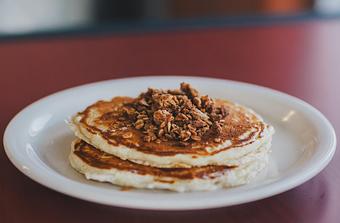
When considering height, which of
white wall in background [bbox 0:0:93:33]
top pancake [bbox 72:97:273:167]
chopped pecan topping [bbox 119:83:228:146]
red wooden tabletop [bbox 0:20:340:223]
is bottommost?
white wall in background [bbox 0:0:93:33]

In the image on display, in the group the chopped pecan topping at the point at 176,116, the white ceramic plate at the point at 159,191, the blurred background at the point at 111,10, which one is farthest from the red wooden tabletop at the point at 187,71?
the blurred background at the point at 111,10

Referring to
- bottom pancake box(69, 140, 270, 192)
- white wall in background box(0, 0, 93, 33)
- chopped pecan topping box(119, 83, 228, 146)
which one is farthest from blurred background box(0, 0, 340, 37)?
bottom pancake box(69, 140, 270, 192)

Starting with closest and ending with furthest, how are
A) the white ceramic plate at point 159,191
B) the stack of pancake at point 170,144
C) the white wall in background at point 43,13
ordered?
1. the white ceramic plate at point 159,191
2. the stack of pancake at point 170,144
3. the white wall in background at point 43,13

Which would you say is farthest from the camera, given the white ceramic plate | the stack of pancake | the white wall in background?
the white wall in background

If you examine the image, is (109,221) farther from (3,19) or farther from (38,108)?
(3,19)

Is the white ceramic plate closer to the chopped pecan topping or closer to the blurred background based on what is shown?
the chopped pecan topping

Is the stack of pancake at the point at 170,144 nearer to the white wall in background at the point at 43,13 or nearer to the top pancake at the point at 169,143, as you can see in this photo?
the top pancake at the point at 169,143

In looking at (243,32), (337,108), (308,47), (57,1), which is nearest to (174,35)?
(243,32)

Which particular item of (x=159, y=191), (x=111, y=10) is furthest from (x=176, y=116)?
(x=111, y=10)
